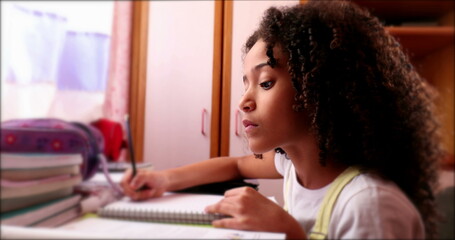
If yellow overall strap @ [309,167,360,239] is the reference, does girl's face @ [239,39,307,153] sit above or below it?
above

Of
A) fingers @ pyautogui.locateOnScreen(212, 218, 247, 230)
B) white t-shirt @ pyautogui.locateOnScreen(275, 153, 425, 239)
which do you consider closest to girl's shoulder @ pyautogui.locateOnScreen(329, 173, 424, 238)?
white t-shirt @ pyautogui.locateOnScreen(275, 153, 425, 239)

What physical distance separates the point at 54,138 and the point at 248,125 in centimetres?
18

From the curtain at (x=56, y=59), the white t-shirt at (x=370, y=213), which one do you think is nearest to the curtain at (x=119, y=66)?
the curtain at (x=56, y=59)

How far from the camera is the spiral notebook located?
283 mm

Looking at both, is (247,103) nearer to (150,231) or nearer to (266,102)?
(266,102)

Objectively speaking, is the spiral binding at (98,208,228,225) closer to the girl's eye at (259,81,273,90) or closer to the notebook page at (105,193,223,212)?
the notebook page at (105,193,223,212)

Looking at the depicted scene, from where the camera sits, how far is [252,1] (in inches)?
14.1

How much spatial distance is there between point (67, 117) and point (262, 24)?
0.23m

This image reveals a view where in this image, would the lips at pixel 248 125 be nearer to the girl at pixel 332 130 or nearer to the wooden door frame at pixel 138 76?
the girl at pixel 332 130

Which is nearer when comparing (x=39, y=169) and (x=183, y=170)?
(x=39, y=169)

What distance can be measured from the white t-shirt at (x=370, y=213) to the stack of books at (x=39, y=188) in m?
0.24

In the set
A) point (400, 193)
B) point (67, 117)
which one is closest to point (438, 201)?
point (400, 193)

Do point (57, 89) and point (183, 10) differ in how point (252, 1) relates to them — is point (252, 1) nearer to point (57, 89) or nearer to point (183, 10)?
point (183, 10)

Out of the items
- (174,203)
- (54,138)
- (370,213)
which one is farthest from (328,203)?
(54,138)
